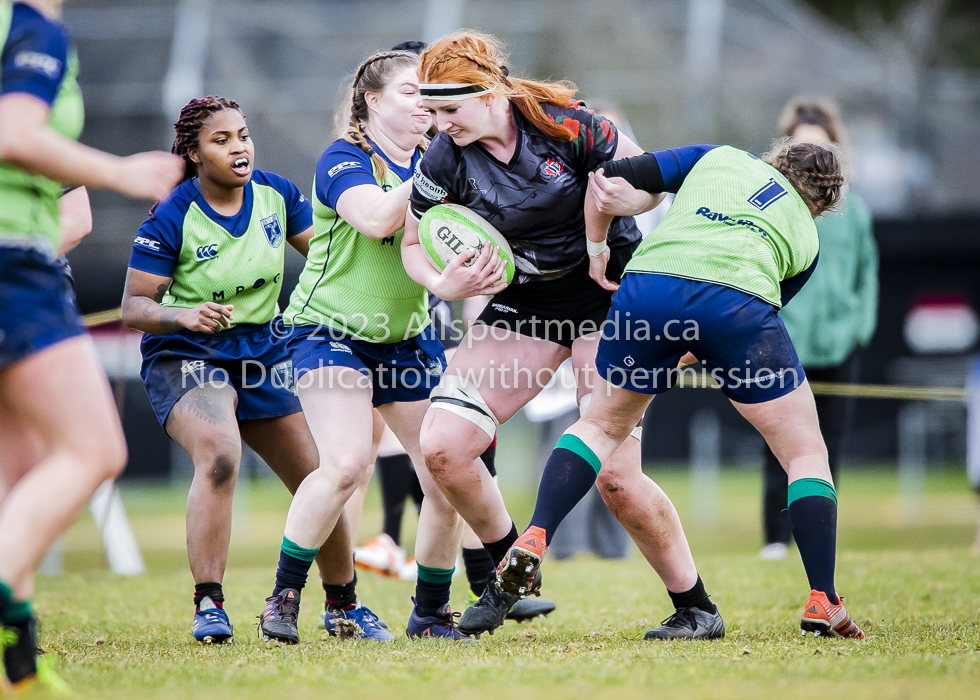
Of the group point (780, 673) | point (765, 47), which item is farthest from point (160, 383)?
point (765, 47)

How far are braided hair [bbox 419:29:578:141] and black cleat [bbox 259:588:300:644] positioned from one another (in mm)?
2052

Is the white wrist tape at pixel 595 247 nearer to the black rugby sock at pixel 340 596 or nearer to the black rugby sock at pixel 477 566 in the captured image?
the black rugby sock at pixel 477 566

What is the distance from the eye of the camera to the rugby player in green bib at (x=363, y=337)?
3.97m

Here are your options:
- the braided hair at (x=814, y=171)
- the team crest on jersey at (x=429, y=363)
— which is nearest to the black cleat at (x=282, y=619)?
the team crest on jersey at (x=429, y=363)

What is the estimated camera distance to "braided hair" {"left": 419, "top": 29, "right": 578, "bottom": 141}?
11.9ft

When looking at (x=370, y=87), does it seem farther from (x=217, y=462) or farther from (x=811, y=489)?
(x=811, y=489)

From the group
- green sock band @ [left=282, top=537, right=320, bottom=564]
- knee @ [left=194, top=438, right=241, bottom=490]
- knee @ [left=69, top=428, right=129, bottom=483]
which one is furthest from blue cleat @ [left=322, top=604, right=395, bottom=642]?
knee @ [left=69, top=428, right=129, bottom=483]

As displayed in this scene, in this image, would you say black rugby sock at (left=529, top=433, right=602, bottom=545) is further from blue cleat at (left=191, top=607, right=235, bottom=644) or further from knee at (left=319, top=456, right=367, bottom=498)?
blue cleat at (left=191, top=607, right=235, bottom=644)

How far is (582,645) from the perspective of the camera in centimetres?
387

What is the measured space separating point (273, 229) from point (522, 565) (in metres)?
1.94

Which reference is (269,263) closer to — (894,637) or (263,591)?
(263,591)

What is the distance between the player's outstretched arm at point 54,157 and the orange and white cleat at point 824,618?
8.60 feet

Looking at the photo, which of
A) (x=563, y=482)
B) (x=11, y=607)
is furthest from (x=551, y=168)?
(x=11, y=607)
